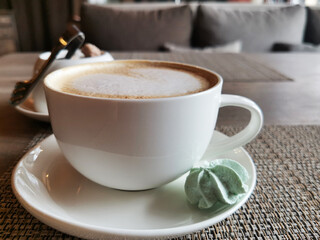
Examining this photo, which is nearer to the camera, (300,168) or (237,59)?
(300,168)

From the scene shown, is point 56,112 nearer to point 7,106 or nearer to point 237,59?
point 7,106

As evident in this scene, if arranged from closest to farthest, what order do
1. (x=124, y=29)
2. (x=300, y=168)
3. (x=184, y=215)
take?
1. (x=184, y=215)
2. (x=300, y=168)
3. (x=124, y=29)

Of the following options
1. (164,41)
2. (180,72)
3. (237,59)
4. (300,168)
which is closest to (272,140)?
(300,168)

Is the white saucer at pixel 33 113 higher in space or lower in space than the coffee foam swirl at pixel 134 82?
lower

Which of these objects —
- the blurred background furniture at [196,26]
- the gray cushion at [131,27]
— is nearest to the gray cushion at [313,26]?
the blurred background furniture at [196,26]

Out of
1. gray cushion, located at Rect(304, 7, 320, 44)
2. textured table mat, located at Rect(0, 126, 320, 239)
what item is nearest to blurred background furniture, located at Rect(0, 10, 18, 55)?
gray cushion, located at Rect(304, 7, 320, 44)

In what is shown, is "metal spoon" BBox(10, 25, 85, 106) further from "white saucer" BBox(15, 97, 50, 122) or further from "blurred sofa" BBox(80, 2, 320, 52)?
"blurred sofa" BBox(80, 2, 320, 52)

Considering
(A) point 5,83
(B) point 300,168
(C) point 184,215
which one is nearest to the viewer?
(C) point 184,215

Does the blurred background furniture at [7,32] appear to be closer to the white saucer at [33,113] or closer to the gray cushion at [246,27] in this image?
the gray cushion at [246,27]
